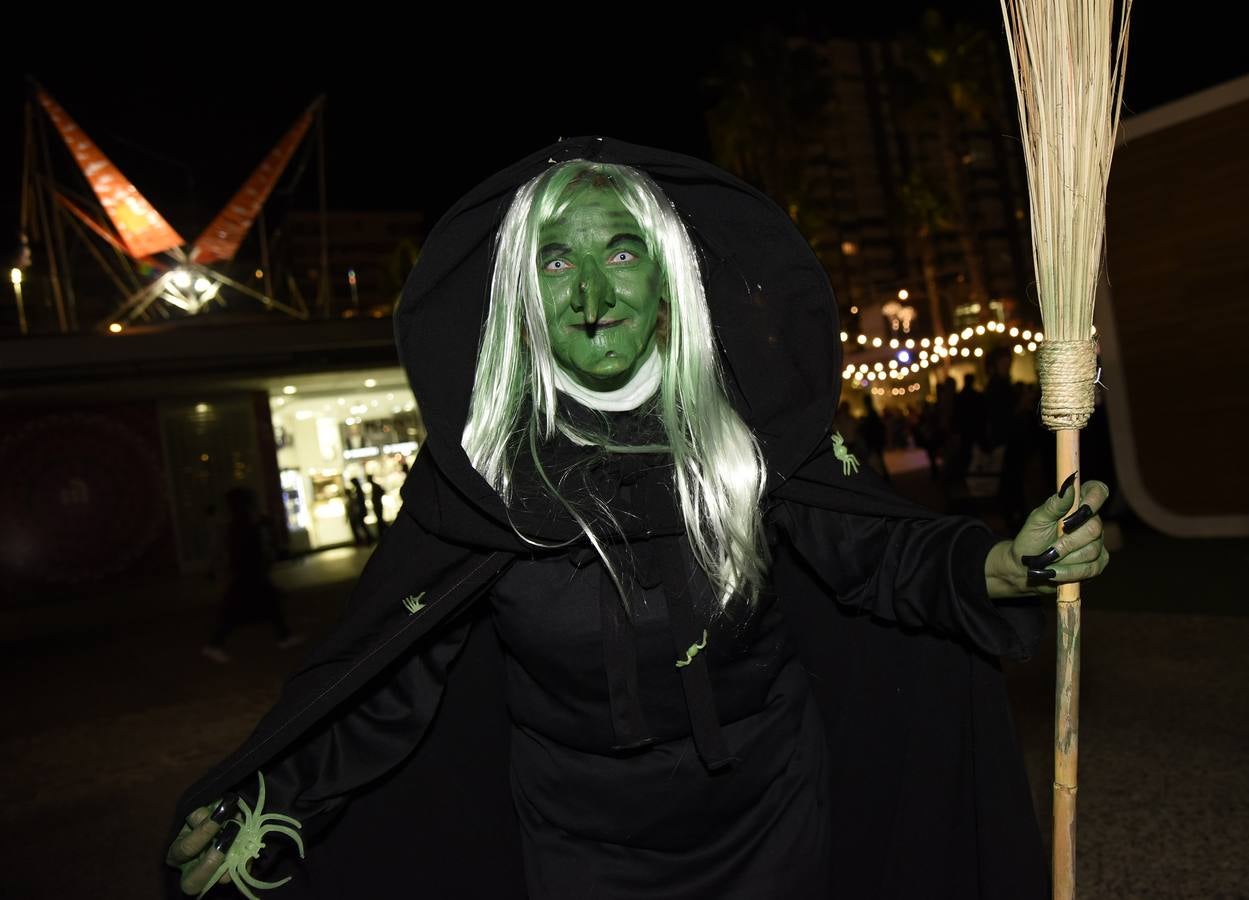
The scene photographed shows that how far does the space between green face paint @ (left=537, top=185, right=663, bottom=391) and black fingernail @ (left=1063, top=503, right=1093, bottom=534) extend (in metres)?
0.84

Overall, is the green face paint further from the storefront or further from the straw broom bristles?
the storefront

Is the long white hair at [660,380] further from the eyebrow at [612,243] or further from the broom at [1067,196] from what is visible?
the broom at [1067,196]

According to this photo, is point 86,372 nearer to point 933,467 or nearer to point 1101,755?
point 933,467

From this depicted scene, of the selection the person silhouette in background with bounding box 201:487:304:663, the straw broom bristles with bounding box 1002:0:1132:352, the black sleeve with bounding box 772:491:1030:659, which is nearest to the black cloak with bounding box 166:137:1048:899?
the black sleeve with bounding box 772:491:1030:659

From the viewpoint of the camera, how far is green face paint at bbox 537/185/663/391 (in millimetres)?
1853

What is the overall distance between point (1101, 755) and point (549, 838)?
3.19 meters

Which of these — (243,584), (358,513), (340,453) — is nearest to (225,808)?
(243,584)

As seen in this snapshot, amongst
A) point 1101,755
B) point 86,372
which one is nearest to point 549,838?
point 1101,755

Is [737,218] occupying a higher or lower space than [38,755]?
higher

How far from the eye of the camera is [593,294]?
5.98 feet

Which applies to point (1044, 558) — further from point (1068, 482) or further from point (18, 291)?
point (18, 291)

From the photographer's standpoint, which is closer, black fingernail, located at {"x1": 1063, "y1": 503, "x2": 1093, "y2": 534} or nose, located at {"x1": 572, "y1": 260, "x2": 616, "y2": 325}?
black fingernail, located at {"x1": 1063, "y1": 503, "x2": 1093, "y2": 534}

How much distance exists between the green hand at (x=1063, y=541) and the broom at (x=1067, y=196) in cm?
3

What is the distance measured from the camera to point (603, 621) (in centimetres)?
172
